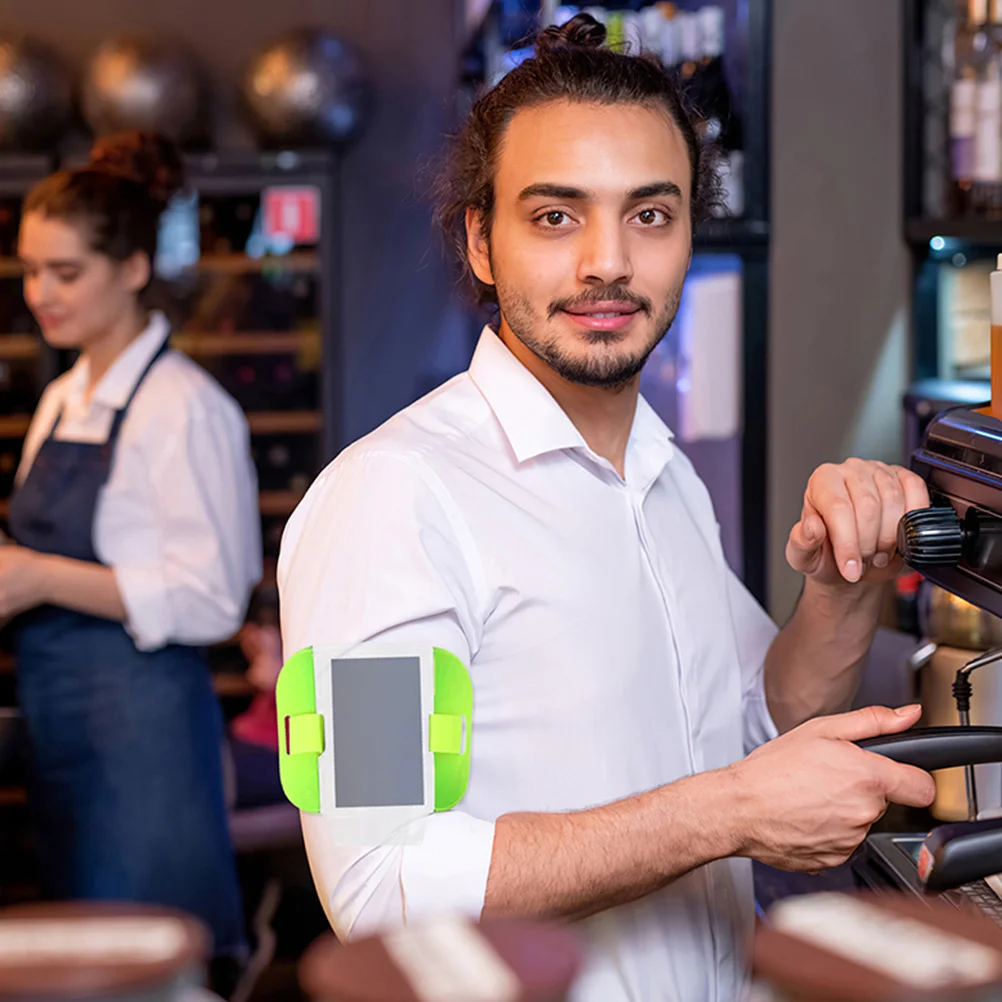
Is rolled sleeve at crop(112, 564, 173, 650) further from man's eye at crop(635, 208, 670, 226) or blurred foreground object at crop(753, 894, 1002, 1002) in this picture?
blurred foreground object at crop(753, 894, 1002, 1002)

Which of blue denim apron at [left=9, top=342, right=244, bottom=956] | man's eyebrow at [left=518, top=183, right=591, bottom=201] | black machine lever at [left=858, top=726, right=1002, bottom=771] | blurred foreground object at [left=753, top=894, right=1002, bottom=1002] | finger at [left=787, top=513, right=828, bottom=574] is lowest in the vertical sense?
blue denim apron at [left=9, top=342, right=244, bottom=956]

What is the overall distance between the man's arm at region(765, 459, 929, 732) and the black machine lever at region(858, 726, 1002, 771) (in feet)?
Result: 0.80

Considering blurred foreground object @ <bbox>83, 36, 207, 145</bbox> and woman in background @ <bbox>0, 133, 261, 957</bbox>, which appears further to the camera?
blurred foreground object @ <bbox>83, 36, 207, 145</bbox>

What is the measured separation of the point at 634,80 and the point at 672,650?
60cm

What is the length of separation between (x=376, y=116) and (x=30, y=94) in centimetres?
136

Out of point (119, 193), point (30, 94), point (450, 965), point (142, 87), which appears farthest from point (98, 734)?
point (30, 94)

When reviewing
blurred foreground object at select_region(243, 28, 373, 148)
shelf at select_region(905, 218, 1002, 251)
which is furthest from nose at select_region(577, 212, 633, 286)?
blurred foreground object at select_region(243, 28, 373, 148)

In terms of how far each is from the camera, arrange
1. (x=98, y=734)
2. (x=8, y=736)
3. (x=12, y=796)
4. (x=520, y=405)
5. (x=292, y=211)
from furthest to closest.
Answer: (x=292, y=211), (x=12, y=796), (x=98, y=734), (x=8, y=736), (x=520, y=405)

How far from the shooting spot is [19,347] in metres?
4.81

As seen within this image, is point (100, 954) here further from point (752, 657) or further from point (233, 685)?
point (233, 685)

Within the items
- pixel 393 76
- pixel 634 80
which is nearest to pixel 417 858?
pixel 634 80

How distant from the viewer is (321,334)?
4836 millimetres

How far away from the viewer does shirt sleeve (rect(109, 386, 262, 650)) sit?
2.69m

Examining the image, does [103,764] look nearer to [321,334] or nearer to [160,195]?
[160,195]
